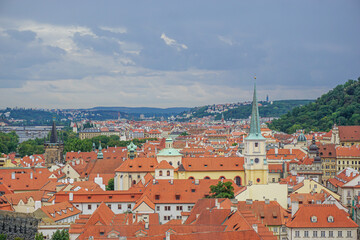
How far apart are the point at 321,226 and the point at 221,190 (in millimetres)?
18493

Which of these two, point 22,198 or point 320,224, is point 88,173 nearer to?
point 22,198

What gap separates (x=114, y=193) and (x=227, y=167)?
19234 millimetres

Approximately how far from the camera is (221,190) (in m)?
74.1

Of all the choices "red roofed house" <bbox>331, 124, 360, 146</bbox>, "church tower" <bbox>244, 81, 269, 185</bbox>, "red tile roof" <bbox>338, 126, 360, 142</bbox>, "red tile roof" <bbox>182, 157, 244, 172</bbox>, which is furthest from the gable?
"red tile roof" <bbox>338, 126, 360, 142</bbox>

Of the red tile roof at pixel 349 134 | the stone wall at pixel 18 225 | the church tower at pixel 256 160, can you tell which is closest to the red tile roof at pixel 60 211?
the stone wall at pixel 18 225

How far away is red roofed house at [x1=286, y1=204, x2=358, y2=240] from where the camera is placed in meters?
57.2

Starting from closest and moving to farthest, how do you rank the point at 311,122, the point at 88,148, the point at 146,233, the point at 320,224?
the point at 146,233 → the point at 320,224 → the point at 88,148 → the point at 311,122

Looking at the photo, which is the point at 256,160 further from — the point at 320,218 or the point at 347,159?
the point at 320,218

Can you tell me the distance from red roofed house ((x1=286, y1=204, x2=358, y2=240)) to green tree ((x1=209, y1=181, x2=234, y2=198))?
15.2 metres

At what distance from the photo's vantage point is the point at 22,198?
79.5m

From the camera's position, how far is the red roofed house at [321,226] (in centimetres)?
5722

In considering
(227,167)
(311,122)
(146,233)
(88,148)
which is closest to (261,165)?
(227,167)

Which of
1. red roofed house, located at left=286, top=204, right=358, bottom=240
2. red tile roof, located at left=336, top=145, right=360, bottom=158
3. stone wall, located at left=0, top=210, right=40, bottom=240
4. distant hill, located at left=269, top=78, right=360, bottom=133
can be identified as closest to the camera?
red roofed house, located at left=286, top=204, right=358, bottom=240

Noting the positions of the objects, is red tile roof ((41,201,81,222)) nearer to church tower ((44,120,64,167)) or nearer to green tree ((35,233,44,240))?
green tree ((35,233,44,240))
